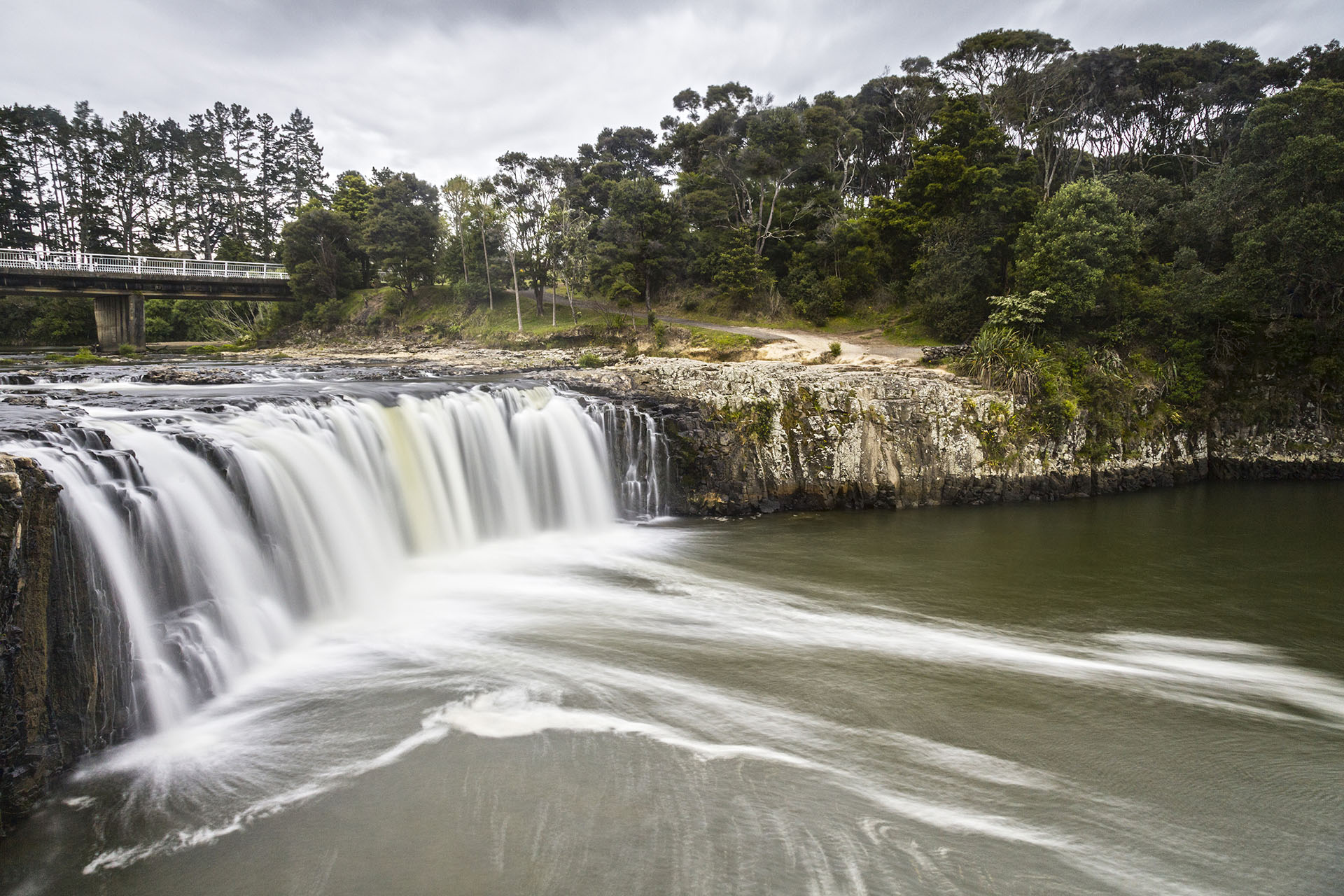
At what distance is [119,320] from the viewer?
28.4 meters

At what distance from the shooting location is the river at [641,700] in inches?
158

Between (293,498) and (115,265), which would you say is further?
(115,265)

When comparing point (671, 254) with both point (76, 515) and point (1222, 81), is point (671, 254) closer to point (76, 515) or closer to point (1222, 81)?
point (1222, 81)

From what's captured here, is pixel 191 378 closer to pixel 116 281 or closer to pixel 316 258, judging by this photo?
pixel 116 281

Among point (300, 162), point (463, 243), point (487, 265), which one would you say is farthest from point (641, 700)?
point (300, 162)

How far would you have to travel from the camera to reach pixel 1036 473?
1386cm

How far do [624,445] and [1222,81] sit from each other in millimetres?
32539

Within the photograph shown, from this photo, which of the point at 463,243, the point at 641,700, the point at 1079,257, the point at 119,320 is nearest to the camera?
the point at 641,700

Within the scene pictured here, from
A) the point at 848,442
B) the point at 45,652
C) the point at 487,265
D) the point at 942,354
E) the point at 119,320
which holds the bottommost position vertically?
the point at 45,652

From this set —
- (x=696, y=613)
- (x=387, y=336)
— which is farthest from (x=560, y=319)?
(x=696, y=613)

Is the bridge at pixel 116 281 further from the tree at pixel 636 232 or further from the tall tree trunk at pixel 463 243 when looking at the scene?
the tree at pixel 636 232

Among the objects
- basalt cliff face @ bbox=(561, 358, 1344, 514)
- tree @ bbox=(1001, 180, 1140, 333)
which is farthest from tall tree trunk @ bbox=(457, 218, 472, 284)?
tree @ bbox=(1001, 180, 1140, 333)

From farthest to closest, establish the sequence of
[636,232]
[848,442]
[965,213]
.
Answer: [636,232]
[965,213]
[848,442]

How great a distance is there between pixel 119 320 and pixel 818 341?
30.5 m
